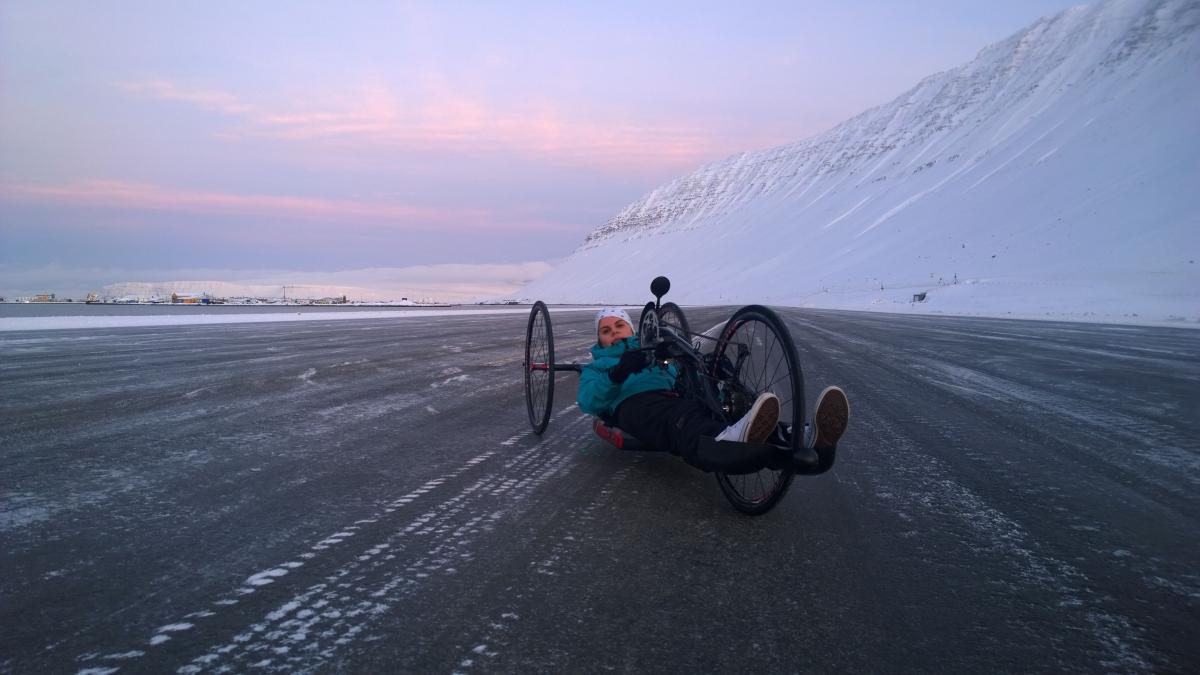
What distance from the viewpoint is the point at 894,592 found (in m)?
3.05

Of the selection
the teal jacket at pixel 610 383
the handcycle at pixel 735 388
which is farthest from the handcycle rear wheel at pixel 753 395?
the teal jacket at pixel 610 383

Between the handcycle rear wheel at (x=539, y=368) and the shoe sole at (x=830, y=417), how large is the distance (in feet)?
8.16

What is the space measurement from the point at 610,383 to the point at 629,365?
36 centimetres

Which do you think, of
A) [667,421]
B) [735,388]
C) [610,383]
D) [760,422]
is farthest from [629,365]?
[760,422]

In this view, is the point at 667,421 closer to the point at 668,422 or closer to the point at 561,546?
the point at 668,422

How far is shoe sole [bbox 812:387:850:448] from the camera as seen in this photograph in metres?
3.54

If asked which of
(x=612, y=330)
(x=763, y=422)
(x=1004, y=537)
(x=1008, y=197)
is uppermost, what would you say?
(x=1008, y=197)

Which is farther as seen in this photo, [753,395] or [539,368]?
[539,368]

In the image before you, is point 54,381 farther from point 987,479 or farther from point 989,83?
point 989,83

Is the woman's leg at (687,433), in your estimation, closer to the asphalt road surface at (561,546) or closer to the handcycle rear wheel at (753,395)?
the handcycle rear wheel at (753,395)

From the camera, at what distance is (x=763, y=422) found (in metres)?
3.52

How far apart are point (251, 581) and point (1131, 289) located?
50520mm

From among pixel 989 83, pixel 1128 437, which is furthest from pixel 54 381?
pixel 989 83

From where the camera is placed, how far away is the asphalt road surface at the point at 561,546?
8.40ft
